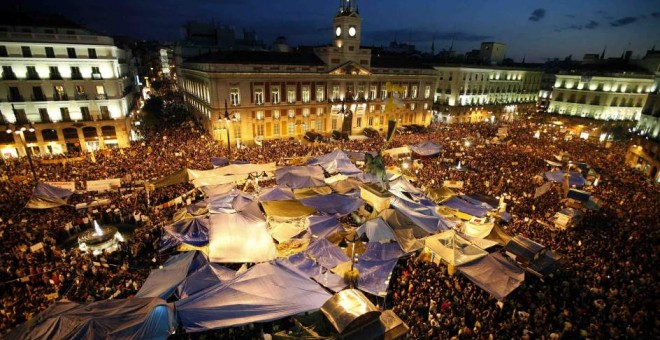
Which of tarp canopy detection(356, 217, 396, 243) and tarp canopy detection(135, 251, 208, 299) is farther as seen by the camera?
tarp canopy detection(356, 217, 396, 243)

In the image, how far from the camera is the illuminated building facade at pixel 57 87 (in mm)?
29734

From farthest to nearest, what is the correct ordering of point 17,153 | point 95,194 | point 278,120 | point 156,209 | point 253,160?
point 278,120, point 17,153, point 253,160, point 95,194, point 156,209

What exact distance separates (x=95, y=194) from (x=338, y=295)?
19822 mm

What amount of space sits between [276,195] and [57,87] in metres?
28.7

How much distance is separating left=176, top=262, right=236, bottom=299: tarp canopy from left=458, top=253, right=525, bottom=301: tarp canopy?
10.0 metres

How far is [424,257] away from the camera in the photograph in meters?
15.8

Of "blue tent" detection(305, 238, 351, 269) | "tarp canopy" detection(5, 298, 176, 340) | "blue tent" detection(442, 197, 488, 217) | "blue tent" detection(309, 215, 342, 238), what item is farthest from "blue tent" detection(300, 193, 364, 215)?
"tarp canopy" detection(5, 298, 176, 340)

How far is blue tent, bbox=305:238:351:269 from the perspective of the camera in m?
14.1

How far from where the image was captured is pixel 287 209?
1808 centimetres

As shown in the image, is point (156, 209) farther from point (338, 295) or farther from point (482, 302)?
point (482, 302)

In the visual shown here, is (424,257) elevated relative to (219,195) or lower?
lower

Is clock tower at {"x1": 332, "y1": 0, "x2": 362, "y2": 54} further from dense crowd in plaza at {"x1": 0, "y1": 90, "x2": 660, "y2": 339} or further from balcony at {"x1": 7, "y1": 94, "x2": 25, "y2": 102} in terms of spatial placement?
balcony at {"x1": 7, "y1": 94, "x2": 25, "y2": 102}

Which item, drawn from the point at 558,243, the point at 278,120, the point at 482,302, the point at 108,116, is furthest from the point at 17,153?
the point at 558,243

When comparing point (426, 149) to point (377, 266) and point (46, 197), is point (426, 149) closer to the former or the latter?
point (377, 266)
